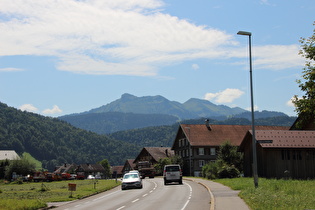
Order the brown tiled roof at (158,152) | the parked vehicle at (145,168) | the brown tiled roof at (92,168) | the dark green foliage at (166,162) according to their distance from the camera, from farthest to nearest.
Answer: the brown tiled roof at (92,168) → the brown tiled roof at (158,152) → the dark green foliage at (166,162) → the parked vehicle at (145,168)

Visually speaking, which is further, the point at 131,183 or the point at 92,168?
the point at 92,168

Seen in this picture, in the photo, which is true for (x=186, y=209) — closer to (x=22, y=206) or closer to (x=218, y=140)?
(x=22, y=206)

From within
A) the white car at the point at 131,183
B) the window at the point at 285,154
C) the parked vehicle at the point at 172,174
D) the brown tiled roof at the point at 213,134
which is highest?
the brown tiled roof at the point at 213,134

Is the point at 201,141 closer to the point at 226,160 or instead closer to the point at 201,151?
the point at 201,151

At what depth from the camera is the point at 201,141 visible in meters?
84.0

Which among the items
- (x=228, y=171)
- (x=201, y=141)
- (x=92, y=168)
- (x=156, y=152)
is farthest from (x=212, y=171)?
(x=92, y=168)

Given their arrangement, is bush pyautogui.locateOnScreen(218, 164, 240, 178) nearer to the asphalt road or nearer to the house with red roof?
the asphalt road

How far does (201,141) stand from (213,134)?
4007 millimetres

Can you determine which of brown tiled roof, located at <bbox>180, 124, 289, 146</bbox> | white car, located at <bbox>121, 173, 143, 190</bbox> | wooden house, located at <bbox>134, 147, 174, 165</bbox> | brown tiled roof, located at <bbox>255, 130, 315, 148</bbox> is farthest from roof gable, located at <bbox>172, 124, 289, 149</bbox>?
white car, located at <bbox>121, 173, 143, 190</bbox>

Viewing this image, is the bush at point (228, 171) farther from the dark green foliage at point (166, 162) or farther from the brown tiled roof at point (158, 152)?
the brown tiled roof at point (158, 152)

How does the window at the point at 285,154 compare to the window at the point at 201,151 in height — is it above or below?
below

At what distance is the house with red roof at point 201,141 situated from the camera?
8319 cm

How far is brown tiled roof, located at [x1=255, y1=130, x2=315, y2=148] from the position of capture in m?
45.0

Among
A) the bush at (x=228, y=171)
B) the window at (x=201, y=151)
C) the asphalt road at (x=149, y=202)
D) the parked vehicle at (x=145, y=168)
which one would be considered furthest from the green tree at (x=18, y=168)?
the asphalt road at (x=149, y=202)
